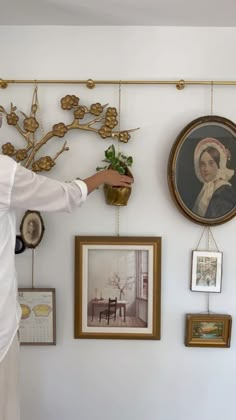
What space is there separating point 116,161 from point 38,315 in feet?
2.16

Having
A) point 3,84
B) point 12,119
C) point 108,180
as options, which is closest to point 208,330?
point 108,180

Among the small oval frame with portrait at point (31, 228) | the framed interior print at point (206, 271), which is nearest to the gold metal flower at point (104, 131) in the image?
the small oval frame with portrait at point (31, 228)

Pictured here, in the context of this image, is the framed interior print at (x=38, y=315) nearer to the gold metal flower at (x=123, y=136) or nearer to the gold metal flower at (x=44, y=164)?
the gold metal flower at (x=44, y=164)

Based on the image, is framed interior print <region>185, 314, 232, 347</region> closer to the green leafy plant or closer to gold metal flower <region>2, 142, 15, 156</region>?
the green leafy plant

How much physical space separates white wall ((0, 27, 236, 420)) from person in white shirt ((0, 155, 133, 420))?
1.09 feet

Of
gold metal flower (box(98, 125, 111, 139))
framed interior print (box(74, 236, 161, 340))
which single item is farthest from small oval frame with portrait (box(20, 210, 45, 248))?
gold metal flower (box(98, 125, 111, 139))

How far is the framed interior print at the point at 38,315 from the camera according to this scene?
175cm

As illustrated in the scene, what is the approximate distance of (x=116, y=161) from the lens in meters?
1.67

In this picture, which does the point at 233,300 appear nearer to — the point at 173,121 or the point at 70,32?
the point at 173,121

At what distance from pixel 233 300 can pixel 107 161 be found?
0.72 meters

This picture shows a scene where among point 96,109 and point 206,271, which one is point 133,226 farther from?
point 96,109

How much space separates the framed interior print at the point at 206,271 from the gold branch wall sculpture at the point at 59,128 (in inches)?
20.6

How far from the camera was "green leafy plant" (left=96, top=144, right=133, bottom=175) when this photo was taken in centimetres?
166

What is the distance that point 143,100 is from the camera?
68.7 inches
